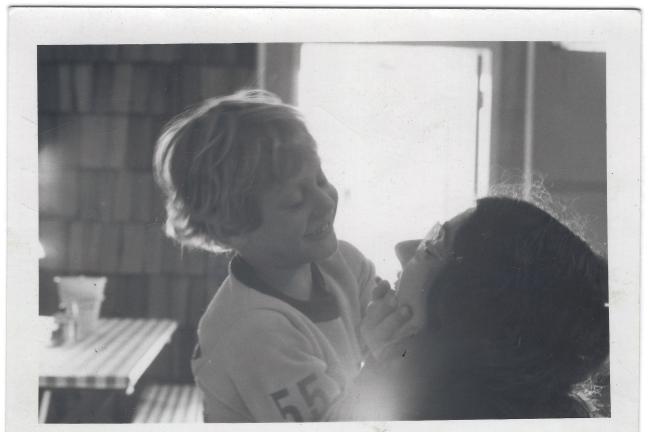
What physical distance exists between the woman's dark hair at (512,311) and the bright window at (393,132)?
0.26ft

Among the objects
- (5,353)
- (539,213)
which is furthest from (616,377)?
(5,353)

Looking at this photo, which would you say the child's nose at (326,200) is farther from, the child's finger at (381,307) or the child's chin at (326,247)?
the child's finger at (381,307)

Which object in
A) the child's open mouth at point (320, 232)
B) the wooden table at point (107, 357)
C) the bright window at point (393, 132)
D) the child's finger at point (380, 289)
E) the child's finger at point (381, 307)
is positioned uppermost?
the bright window at point (393, 132)

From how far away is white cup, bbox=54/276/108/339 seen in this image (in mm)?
974

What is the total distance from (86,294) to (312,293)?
0.39m

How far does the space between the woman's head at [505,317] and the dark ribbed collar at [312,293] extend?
6.0 inches

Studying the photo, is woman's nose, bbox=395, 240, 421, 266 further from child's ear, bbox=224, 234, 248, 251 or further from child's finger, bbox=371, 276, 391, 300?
child's ear, bbox=224, 234, 248, 251

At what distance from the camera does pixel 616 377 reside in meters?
1.01

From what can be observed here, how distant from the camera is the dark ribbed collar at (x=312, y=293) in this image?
96 cm

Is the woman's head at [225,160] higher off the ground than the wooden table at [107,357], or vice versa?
the woman's head at [225,160]

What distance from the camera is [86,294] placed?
38.3 inches

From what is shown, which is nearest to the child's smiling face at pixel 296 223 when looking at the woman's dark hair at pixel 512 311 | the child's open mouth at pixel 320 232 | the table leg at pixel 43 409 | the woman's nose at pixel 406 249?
Answer: the child's open mouth at pixel 320 232

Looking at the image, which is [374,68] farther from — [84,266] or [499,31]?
[84,266]

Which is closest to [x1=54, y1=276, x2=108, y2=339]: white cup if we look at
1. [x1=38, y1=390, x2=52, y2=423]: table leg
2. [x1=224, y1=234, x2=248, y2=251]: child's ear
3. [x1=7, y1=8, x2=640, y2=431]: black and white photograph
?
[x1=7, y1=8, x2=640, y2=431]: black and white photograph
